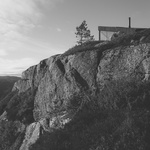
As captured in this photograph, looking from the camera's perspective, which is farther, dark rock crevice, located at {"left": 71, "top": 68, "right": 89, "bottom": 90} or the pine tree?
the pine tree

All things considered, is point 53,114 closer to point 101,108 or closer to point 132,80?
point 101,108

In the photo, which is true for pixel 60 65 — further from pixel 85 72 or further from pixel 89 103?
pixel 89 103

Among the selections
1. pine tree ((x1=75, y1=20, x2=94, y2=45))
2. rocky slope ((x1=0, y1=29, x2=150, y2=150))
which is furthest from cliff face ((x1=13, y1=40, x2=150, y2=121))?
pine tree ((x1=75, y1=20, x2=94, y2=45))

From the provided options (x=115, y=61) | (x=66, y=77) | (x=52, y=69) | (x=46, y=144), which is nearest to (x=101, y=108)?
(x=46, y=144)

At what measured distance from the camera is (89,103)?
995cm

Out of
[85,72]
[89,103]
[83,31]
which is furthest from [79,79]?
[83,31]

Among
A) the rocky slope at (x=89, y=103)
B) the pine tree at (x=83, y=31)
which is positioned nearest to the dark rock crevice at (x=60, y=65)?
the rocky slope at (x=89, y=103)

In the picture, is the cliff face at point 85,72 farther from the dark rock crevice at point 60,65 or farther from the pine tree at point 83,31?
the pine tree at point 83,31

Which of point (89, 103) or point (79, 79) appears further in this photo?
point (79, 79)

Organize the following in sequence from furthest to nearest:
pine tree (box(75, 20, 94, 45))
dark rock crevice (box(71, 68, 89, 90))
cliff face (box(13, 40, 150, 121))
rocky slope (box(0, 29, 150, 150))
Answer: pine tree (box(75, 20, 94, 45)), dark rock crevice (box(71, 68, 89, 90)), cliff face (box(13, 40, 150, 121)), rocky slope (box(0, 29, 150, 150))

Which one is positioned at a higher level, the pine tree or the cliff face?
the pine tree

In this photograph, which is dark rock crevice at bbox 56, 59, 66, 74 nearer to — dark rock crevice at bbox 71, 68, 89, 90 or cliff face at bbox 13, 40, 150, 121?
cliff face at bbox 13, 40, 150, 121

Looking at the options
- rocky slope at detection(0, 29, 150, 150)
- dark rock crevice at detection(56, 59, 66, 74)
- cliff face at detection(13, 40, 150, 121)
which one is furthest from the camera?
dark rock crevice at detection(56, 59, 66, 74)

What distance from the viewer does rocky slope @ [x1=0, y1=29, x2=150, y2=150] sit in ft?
21.0
